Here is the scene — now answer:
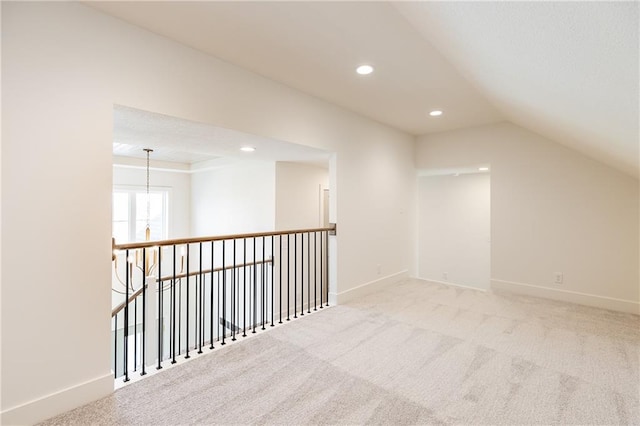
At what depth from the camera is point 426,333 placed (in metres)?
2.80

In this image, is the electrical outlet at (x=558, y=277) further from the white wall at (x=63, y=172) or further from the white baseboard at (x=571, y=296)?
the white wall at (x=63, y=172)

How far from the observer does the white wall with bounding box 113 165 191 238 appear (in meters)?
6.26

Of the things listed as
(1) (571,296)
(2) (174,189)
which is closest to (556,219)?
(1) (571,296)

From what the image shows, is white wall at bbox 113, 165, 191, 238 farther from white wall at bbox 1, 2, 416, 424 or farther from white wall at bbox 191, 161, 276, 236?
white wall at bbox 1, 2, 416, 424

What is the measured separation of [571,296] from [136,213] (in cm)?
763

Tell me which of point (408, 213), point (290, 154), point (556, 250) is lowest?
A: point (556, 250)

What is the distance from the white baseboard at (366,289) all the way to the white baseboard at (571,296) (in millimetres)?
1329

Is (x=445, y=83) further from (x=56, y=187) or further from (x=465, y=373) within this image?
(x=56, y=187)

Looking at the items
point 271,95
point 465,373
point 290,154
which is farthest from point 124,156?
point 465,373

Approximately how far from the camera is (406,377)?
2074 mm

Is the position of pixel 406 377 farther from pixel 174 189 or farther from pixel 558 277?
pixel 174 189

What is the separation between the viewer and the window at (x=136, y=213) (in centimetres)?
614

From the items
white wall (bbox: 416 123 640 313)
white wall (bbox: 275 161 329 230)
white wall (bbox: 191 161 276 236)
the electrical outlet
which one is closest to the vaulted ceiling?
white wall (bbox: 416 123 640 313)

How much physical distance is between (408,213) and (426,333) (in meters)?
2.55
